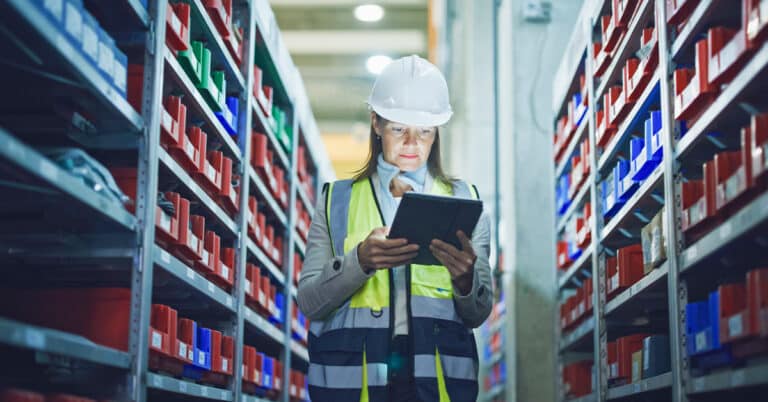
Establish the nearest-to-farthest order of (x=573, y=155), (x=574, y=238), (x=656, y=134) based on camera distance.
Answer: (x=656, y=134), (x=574, y=238), (x=573, y=155)

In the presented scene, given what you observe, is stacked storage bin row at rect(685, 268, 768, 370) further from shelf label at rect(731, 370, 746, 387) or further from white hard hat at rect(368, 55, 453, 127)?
white hard hat at rect(368, 55, 453, 127)

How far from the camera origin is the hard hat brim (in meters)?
3.21

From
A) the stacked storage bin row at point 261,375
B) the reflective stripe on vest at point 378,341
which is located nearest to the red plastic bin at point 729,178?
the reflective stripe on vest at point 378,341

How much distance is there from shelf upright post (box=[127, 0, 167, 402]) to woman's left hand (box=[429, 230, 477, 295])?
1.01 metres

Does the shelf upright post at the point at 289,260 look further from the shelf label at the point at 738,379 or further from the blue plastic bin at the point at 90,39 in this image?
the shelf label at the point at 738,379

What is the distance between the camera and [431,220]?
9.46ft

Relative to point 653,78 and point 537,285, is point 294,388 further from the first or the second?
point 653,78

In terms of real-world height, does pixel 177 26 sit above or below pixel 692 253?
above

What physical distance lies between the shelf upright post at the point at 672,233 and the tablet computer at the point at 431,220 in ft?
2.97

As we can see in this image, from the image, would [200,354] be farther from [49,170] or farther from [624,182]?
[624,182]

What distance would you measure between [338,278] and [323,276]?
73 mm

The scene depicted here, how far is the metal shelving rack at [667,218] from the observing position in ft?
9.36

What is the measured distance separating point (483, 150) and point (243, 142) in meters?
6.89

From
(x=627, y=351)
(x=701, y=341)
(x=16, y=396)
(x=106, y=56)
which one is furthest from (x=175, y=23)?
(x=627, y=351)
